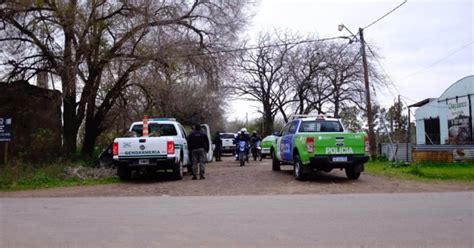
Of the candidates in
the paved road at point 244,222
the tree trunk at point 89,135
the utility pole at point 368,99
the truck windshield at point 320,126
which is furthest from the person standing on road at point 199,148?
the utility pole at point 368,99

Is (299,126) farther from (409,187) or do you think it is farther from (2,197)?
(2,197)

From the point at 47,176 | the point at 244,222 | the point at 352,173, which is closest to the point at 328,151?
the point at 352,173

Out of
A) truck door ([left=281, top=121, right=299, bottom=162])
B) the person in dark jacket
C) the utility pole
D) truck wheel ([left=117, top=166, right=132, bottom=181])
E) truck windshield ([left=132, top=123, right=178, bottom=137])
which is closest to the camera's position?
truck wheel ([left=117, top=166, right=132, bottom=181])

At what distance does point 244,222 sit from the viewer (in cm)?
848

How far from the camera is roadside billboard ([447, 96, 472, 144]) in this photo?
3053 cm

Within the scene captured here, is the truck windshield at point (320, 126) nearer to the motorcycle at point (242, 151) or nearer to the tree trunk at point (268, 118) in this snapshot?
the motorcycle at point (242, 151)

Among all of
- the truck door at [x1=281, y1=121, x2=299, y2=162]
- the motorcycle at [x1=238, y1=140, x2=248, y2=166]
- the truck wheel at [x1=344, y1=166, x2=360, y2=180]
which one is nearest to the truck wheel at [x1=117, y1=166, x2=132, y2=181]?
the truck door at [x1=281, y1=121, x2=299, y2=162]

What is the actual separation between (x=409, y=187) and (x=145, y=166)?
7.83 metres

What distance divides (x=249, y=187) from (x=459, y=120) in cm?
2187

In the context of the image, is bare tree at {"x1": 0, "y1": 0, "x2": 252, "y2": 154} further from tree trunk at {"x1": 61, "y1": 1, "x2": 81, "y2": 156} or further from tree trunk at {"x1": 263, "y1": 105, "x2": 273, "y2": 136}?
tree trunk at {"x1": 263, "y1": 105, "x2": 273, "y2": 136}

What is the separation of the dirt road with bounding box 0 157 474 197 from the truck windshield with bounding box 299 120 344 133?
5.18ft

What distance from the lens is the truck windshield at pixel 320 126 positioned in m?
16.8

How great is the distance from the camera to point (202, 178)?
16719 millimetres

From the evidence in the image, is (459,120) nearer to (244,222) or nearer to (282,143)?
(282,143)
